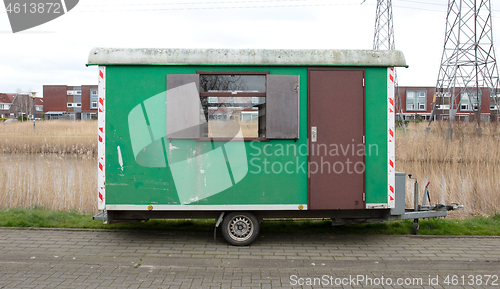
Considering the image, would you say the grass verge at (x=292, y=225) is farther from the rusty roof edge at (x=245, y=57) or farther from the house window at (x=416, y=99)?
the house window at (x=416, y=99)

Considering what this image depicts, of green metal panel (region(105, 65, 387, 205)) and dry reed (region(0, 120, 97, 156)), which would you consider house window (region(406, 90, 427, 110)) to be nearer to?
dry reed (region(0, 120, 97, 156))

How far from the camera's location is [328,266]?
195 inches

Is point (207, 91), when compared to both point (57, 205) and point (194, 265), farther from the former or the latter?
point (57, 205)

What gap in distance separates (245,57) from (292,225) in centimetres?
310

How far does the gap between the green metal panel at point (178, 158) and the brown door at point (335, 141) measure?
0.42ft

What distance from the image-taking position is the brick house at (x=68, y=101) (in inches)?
2281

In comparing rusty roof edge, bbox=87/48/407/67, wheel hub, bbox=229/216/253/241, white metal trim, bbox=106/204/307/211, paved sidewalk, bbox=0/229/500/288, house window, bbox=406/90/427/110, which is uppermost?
house window, bbox=406/90/427/110

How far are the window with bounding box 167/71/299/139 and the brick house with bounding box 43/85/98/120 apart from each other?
5573 centimetres

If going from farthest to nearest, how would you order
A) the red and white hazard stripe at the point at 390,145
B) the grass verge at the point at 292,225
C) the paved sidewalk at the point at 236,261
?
1. the grass verge at the point at 292,225
2. the red and white hazard stripe at the point at 390,145
3. the paved sidewalk at the point at 236,261

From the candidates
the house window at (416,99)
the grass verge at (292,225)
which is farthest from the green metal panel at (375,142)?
the house window at (416,99)

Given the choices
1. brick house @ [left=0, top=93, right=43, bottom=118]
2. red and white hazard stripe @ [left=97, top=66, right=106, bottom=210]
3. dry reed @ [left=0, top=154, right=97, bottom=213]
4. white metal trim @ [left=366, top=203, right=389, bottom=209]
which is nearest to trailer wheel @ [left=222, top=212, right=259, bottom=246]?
white metal trim @ [left=366, top=203, right=389, bottom=209]

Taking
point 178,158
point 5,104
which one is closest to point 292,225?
point 178,158

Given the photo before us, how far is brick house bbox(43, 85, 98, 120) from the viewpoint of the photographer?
5794 centimetres

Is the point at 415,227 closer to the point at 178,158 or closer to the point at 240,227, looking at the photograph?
the point at 240,227
